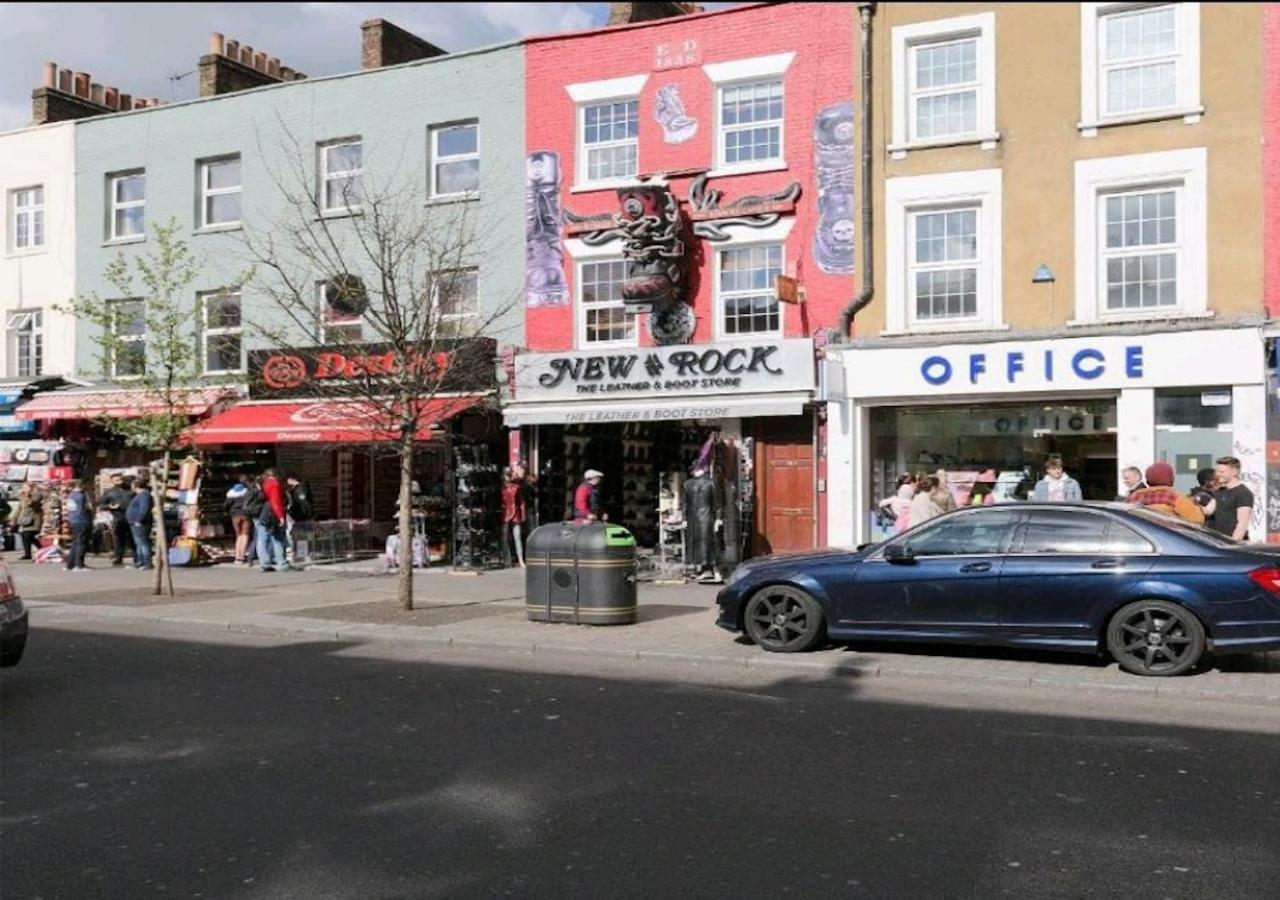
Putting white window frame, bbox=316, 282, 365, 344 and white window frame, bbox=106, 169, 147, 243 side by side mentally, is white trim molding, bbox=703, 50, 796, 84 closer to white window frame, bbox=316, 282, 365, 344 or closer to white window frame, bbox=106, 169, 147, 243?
white window frame, bbox=316, 282, 365, 344

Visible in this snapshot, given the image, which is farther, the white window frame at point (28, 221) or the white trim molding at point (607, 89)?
the white window frame at point (28, 221)

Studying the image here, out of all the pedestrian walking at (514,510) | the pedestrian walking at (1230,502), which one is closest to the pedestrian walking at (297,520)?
the pedestrian walking at (514,510)

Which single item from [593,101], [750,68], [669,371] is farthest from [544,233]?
[750,68]

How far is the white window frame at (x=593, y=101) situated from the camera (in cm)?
1991

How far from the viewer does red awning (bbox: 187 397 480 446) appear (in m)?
18.7

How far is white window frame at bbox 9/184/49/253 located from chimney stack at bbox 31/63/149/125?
5.16 ft

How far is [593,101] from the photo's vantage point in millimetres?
20266

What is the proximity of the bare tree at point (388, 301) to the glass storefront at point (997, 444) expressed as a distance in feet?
21.0

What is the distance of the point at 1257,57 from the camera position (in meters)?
15.8

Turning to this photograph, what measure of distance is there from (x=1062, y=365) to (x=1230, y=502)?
4757mm

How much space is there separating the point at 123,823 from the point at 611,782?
243 centimetres

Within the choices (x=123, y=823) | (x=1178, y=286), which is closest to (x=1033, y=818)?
(x=123, y=823)

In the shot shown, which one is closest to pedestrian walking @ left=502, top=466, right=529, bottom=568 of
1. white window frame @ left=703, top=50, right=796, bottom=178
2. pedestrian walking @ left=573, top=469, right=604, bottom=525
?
pedestrian walking @ left=573, top=469, right=604, bottom=525

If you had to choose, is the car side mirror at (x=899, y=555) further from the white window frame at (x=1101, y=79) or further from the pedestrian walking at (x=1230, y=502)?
the white window frame at (x=1101, y=79)
